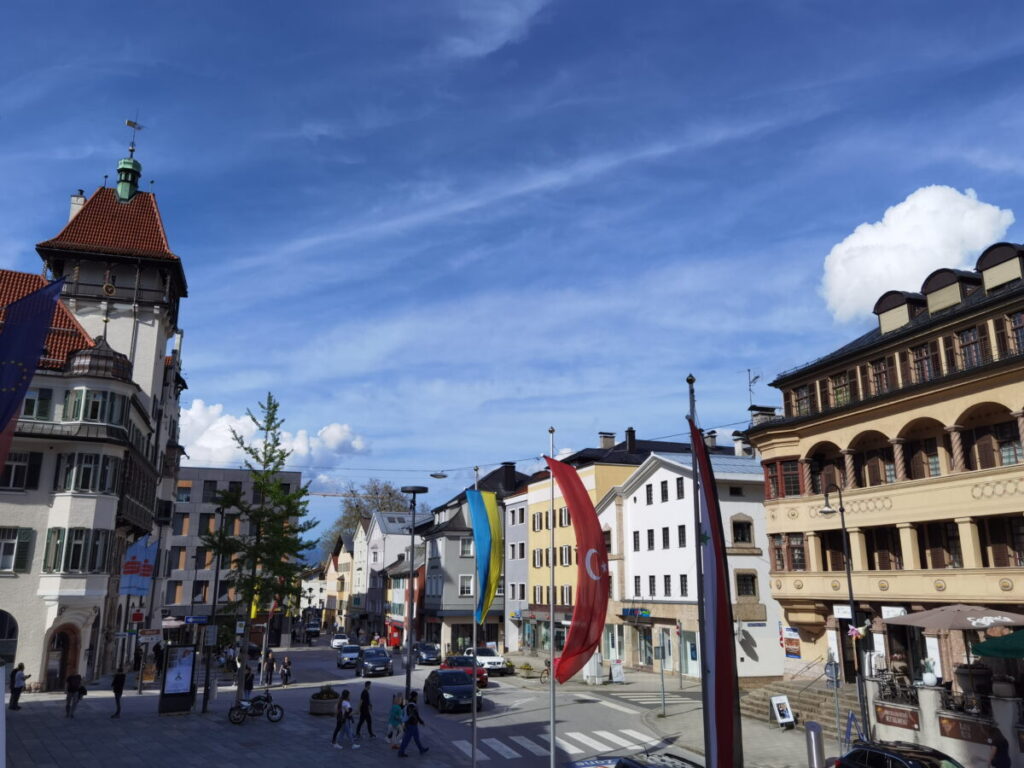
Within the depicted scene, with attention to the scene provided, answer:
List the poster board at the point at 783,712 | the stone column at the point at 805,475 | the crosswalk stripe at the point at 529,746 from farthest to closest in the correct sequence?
1. the stone column at the point at 805,475
2. the poster board at the point at 783,712
3. the crosswalk stripe at the point at 529,746

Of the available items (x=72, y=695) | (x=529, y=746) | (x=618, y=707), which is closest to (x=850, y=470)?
(x=618, y=707)

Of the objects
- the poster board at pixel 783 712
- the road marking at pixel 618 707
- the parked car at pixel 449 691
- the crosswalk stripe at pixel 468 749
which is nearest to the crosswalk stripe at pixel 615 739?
the crosswalk stripe at pixel 468 749

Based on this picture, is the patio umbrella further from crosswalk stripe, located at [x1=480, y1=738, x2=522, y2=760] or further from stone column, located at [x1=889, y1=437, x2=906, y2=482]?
crosswalk stripe, located at [x1=480, y1=738, x2=522, y2=760]

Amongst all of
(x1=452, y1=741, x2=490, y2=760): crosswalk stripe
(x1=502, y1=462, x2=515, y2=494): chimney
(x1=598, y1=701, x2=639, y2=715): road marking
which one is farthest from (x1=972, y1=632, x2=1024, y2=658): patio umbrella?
(x1=502, y1=462, x2=515, y2=494): chimney

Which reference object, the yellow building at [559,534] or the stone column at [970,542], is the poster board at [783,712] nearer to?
the stone column at [970,542]

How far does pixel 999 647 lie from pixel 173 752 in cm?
2418

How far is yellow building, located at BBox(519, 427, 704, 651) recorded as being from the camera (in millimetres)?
58344

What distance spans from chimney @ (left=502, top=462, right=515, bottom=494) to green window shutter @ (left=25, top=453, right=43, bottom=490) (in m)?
45.3

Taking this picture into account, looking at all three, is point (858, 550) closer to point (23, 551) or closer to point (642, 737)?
point (642, 737)

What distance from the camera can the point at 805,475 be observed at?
120 ft

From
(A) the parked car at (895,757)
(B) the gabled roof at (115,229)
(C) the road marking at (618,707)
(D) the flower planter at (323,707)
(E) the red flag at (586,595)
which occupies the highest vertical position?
(B) the gabled roof at (115,229)

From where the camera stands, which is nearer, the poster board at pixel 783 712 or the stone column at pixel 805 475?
the poster board at pixel 783 712

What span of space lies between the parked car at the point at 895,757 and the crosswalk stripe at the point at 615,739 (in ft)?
30.0

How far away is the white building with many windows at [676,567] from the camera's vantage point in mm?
43781
